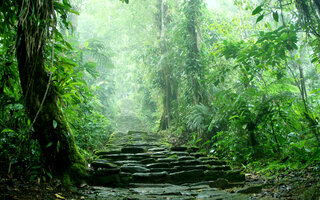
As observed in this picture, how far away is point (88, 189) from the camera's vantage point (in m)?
3.14

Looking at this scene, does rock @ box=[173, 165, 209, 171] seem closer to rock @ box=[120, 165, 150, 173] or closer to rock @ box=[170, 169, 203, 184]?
rock @ box=[170, 169, 203, 184]

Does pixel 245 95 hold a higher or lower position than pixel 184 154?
higher

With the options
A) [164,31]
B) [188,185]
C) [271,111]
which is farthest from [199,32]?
[188,185]

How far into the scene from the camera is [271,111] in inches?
187

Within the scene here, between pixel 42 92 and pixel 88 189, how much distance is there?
147 cm

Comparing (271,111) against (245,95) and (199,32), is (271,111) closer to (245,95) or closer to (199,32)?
(245,95)

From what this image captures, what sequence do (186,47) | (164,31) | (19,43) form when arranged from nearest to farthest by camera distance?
(19,43), (186,47), (164,31)

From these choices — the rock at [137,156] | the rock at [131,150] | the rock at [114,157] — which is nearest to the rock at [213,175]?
the rock at [137,156]

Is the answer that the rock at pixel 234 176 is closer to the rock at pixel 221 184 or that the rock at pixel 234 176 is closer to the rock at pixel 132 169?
the rock at pixel 221 184

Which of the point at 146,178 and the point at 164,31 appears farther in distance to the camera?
the point at 164,31

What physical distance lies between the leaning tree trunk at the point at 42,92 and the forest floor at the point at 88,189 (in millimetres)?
324

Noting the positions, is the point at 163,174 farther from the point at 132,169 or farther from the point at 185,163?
the point at 185,163

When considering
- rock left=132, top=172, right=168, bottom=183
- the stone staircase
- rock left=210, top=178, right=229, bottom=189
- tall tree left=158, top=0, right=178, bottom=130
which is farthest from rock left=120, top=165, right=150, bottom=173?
tall tree left=158, top=0, right=178, bottom=130

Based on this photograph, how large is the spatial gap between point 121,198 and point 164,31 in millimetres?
9787
